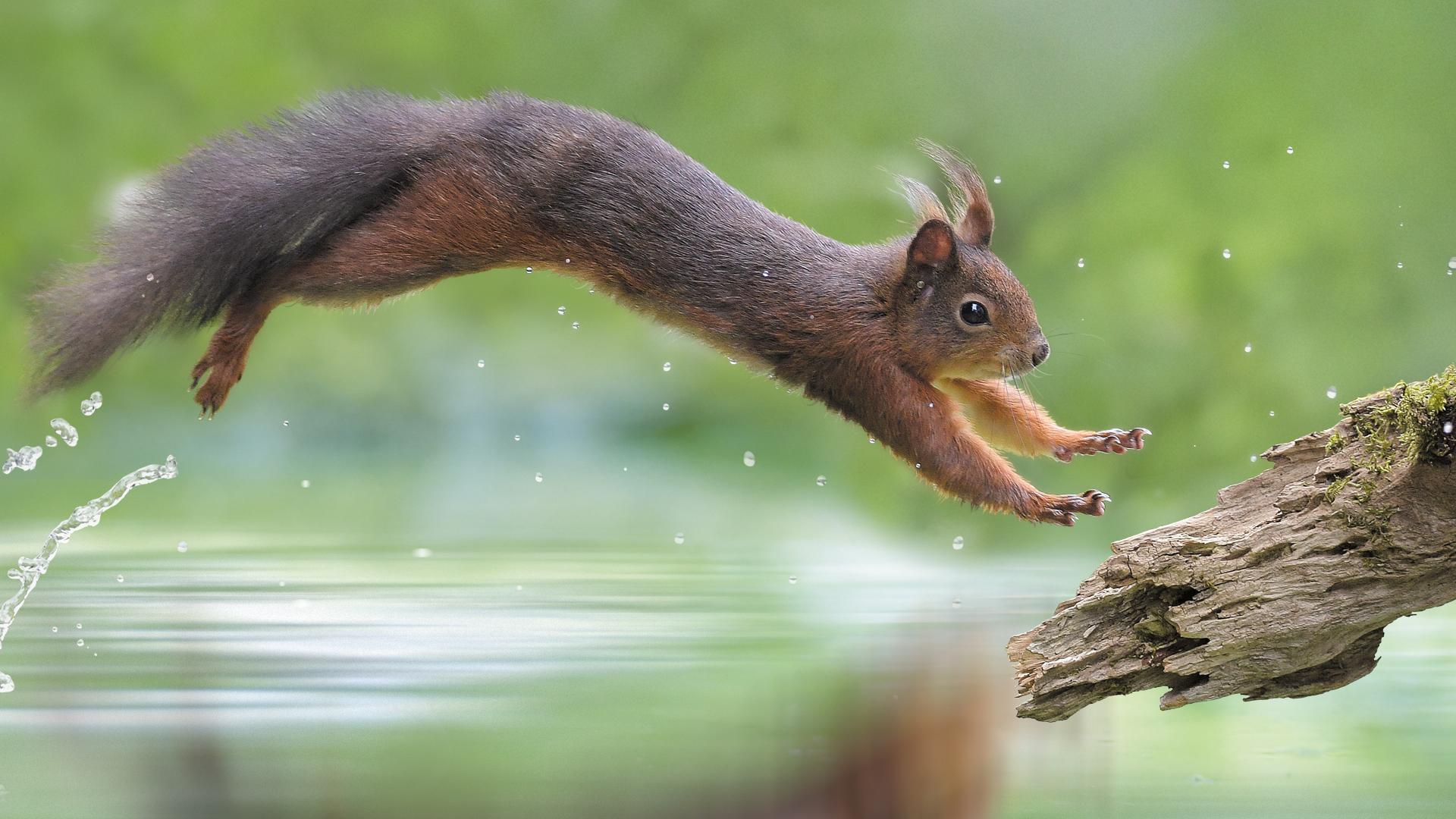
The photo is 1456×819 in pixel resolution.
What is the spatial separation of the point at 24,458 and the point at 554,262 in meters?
1.64

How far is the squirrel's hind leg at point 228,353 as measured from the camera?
334 centimetres

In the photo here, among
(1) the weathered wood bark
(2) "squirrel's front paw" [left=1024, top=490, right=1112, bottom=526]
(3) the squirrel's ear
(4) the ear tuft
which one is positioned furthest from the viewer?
(4) the ear tuft

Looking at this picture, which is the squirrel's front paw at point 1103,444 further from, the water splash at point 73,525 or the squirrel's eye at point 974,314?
the water splash at point 73,525

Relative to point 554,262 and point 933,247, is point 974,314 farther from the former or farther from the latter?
point 554,262

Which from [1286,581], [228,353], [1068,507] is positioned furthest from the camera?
[228,353]

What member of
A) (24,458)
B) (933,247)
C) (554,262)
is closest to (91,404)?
(24,458)

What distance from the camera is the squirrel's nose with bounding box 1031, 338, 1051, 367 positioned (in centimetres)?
341

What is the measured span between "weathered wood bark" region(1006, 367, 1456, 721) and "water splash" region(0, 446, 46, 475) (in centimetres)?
281

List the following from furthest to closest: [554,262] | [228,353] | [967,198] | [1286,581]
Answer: [967,198] → [554,262] → [228,353] → [1286,581]

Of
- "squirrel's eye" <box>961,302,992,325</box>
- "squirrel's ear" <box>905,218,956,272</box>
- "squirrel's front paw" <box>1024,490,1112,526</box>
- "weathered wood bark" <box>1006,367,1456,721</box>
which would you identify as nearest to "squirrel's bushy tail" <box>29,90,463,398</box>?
"squirrel's ear" <box>905,218,956,272</box>

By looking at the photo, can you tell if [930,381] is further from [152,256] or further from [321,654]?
[152,256]

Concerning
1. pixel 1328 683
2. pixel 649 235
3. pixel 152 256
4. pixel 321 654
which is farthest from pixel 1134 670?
pixel 152 256

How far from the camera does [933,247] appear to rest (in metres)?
3.38

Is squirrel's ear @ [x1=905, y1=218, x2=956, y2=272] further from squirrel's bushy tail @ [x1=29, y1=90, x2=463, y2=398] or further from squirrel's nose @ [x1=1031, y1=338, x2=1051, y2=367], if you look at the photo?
squirrel's bushy tail @ [x1=29, y1=90, x2=463, y2=398]
